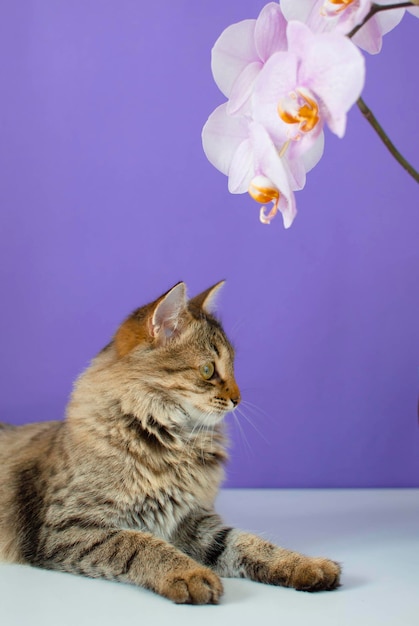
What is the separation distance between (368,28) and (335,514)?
4.98 feet

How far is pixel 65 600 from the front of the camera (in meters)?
1.40

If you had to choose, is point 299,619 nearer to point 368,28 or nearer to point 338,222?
point 368,28

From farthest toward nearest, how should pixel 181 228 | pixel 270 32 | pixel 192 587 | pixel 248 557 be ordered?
pixel 181 228 < pixel 248 557 < pixel 192 587 < pixel 270 32

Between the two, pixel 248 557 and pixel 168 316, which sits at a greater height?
pixel 168 316

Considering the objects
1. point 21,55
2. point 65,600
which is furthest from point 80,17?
point 65,600

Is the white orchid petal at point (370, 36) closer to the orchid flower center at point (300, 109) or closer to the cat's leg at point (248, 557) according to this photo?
the orchid flower center at point (300, 109)

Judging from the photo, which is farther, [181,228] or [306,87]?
[181,228]

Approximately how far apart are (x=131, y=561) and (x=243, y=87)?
0.91 meters

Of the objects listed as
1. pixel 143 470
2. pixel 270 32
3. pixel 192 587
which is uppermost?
pixel 270 32

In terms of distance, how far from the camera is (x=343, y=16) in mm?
709

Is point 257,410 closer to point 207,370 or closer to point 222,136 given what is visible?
point 207,370

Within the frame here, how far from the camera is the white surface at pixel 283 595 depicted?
130 cm

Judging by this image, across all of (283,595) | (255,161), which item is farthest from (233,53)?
(283,595)

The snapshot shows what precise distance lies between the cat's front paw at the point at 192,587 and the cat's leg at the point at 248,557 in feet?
0.49
